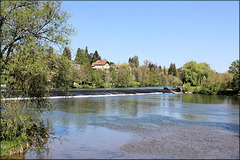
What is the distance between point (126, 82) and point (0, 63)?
5817 cm

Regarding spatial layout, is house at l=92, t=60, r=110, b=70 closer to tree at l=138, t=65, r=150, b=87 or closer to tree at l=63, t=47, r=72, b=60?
tree at l=138, t=65, r=150, b=87

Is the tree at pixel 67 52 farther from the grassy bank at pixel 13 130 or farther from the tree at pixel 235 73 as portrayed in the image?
the tree at pixel 235 73

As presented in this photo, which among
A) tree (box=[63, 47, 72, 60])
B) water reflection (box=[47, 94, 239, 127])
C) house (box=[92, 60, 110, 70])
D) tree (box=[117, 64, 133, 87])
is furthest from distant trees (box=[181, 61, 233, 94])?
house (box=[92, 60, 110, 70])

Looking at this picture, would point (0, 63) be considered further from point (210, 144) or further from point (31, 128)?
point (210, 144)

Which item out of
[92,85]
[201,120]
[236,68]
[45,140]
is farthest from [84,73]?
[45,140]

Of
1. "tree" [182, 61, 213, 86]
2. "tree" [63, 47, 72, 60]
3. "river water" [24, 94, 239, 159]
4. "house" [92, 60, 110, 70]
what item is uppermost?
"house" [92, 60, 110, 70]

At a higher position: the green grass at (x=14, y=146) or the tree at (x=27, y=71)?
the tree at (x=27, y=71)

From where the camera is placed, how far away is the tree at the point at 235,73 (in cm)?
4325

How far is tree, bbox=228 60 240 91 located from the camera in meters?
43.2

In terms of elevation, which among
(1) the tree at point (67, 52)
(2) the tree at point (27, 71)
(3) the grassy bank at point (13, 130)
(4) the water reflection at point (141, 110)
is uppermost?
(1) the tree at point (67, 52)

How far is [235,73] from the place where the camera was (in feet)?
154

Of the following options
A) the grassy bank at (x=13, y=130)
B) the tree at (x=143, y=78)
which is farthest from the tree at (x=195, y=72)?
the grassy bank at (x=13, y=130)

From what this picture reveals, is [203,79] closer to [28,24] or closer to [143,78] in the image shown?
[143,78]

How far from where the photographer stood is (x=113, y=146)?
10539mm
